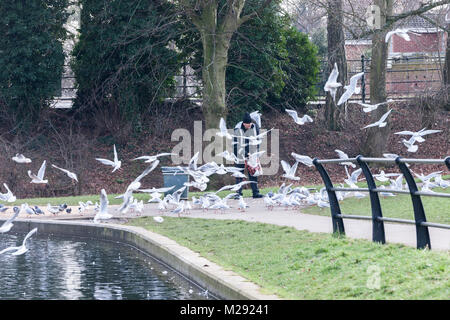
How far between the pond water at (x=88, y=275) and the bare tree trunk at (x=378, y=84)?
12.3 m

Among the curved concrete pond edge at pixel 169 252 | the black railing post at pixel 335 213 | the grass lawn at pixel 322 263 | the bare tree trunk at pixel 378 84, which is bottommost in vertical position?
the curved concrete pond edge at pixel 169 252

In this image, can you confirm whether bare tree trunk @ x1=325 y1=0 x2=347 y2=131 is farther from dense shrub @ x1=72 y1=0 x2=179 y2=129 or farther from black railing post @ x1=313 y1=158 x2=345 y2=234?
black railing post @ x1=313 y1=158 x2=345 y2=234

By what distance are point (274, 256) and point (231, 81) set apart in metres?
19.1

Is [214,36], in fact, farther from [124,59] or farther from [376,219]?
[376,219]

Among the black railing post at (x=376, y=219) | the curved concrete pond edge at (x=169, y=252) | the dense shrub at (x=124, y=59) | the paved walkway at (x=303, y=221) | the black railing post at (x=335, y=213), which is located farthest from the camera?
the dense shrub at (x=124, y=59)

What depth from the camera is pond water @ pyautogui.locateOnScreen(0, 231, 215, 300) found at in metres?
8.80

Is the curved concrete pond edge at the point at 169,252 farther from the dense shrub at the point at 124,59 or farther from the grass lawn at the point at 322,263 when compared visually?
the dense shrub at the point at 124,59

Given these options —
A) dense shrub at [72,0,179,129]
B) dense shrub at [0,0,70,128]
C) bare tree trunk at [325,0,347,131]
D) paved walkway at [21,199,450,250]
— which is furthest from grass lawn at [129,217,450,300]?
dense shrub at [0,0,70,128]

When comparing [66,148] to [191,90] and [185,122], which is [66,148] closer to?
[185,122]

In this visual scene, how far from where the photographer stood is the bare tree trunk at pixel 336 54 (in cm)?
2552

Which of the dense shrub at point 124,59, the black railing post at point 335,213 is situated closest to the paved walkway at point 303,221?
the black railing post at point 335,213

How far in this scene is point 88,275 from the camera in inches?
401

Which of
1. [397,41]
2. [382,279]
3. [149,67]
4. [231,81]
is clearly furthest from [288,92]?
[397,41]

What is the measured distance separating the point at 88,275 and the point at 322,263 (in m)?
3.25
